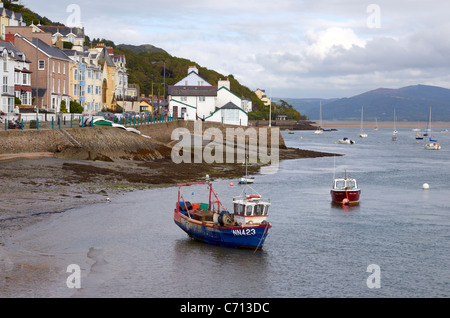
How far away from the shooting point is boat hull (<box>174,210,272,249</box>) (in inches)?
1261

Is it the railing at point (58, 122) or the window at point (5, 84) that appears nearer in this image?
the railing at point (58, 122)

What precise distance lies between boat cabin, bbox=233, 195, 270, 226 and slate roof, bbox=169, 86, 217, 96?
82.4 metres

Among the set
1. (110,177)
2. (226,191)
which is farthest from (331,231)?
(110,177)

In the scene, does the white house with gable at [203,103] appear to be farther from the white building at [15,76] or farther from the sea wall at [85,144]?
the sea wall at [85,144]

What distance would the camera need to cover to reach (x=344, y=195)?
50.6 meters

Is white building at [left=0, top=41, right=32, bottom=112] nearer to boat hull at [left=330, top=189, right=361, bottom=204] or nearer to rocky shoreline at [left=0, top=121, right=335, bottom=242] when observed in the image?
rocky shoreline at [left=0, top=121, right=335, bottom=242]

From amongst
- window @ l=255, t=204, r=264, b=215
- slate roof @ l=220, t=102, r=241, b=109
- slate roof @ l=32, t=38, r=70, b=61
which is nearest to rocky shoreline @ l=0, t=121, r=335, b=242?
window @ l=255, t=204, r=264, b=215

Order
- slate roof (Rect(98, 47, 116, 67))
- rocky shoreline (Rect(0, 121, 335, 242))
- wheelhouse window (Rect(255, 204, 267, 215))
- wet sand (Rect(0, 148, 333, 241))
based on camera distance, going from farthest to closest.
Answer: slate roof (Rect(98, 47, 116, 67)), rocky shoreline (Rect(0, 121, 335, 242)), wet sand (Rect(0, 148, 333, 241)), wheelhouse window (Rect(255, 204, 267, 215))

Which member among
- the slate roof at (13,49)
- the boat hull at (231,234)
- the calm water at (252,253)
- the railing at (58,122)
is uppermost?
the slate roof at (13,49)

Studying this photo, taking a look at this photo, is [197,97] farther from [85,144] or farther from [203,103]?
[85,144]

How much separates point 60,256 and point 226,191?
26.6 metres

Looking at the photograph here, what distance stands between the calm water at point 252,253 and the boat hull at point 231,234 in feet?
1.57

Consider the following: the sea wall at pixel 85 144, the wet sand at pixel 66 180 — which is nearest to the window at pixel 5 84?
the sea wall at pixel 85 144

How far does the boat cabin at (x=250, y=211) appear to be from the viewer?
32062mm
